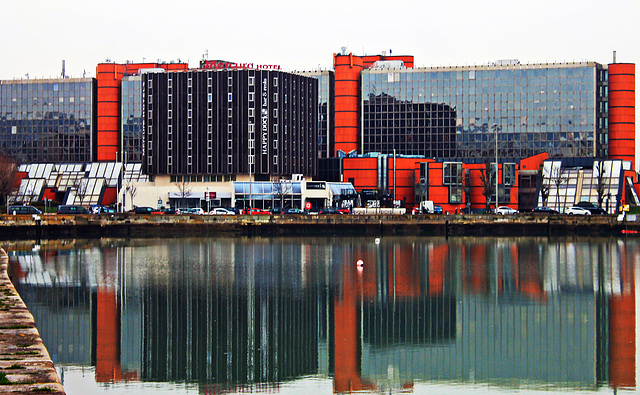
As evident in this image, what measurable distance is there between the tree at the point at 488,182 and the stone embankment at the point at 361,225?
1006 inches

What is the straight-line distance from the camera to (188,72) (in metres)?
165

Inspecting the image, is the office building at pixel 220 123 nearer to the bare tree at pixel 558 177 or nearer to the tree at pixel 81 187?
the tree at pixel 81 187

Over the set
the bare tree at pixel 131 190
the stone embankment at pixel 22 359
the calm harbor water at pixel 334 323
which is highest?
the bare tree at pixel 131 190

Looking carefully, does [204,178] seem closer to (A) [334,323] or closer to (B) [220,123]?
(B) [220,123]

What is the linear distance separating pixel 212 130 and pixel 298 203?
68.5 ft

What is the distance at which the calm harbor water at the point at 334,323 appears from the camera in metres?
37.3

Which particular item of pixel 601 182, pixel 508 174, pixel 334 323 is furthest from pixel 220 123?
pixel 334 323

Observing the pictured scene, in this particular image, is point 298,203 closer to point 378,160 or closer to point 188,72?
point 378,160

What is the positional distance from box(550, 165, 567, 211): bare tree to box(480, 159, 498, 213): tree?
37.3 ft

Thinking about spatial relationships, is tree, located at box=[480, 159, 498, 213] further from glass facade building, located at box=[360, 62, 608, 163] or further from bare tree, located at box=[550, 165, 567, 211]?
glass facade building, located at box=[360, 62, 608, 163]

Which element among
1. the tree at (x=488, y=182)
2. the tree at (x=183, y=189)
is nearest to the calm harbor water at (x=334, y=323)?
the tree at (x=488, y=182)

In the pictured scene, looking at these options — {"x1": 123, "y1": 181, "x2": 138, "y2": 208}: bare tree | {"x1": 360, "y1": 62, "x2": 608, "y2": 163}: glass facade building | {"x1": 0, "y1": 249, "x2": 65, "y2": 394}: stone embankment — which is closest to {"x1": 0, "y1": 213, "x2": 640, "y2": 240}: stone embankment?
{"x1": 123, "y1": 181, "x2": 138, "y2": 208}: bare tree

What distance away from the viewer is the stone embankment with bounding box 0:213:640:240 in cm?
12400

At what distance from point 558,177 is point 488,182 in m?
15.1
